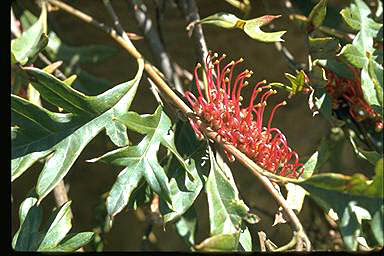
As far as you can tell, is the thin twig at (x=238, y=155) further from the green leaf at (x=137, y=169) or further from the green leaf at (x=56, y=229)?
the green leaf at (x=56, y=229)

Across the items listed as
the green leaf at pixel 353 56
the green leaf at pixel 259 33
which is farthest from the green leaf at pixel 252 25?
the green leaf at pixel 353 56

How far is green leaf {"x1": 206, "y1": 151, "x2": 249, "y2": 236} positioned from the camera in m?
0.80

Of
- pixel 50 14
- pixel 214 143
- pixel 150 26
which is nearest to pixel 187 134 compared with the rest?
pixel 214 143

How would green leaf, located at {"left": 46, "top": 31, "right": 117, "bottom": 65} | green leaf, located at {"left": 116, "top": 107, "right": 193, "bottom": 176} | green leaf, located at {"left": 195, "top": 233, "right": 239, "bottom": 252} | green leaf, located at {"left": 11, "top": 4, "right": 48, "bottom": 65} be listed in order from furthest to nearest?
1. green leaf, located at {"left": 46, "top": 31, "right": 117, "bottom": 65}
2. green leaf, located at {"left": 11, "top": 4, "right": 48, "bottom": 65}
3. green leaf, located at {"left": 116, "top": 107, "right": 193, "bottom": 176}
4. green leaf, located at {"left": 195, "top": 233, "right": 239, "bottom": 252}

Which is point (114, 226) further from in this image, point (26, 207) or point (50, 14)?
point (26, 207)

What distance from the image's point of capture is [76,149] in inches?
33.2

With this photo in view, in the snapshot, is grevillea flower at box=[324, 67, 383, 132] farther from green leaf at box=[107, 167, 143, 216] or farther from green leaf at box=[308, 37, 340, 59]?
green leaf at box=[107, 167, 143, 216]

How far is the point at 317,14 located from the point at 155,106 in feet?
2.20

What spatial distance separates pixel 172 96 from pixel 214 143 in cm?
9

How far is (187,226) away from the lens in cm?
84

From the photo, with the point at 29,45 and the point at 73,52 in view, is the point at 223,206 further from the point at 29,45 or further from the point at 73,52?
Answer: the point at 73,52

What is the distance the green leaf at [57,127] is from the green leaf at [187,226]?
6.2 inches

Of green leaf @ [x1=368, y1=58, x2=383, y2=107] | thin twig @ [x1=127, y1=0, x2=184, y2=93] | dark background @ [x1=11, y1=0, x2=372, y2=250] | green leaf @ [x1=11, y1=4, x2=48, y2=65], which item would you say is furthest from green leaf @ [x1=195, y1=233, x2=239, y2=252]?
dark background @ [x1=11, y1=0, x2=372, y2=250]

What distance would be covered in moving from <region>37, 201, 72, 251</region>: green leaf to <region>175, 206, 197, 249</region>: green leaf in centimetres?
14
